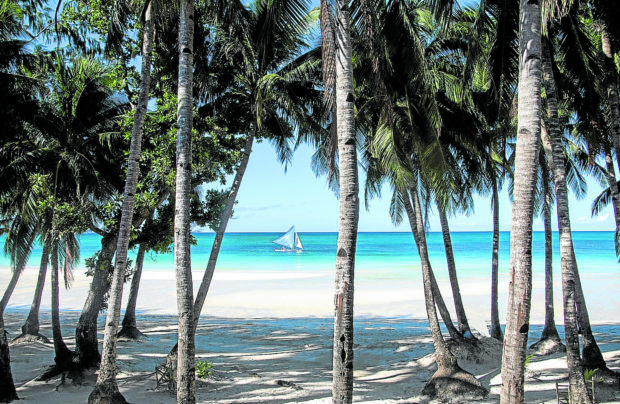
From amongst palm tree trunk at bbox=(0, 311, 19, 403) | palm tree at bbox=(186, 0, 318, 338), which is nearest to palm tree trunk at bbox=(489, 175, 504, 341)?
palm tree at bbox=(186, 0, 318, 338)

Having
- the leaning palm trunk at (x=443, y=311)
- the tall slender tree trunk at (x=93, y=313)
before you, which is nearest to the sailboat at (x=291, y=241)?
the leaning palm trunk at (x=443, y=311)

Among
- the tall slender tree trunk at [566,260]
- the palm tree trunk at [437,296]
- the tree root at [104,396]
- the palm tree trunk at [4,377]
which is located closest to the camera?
the tall slender tree trunk at [566,260]

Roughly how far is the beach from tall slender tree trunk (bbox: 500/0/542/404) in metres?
4.27

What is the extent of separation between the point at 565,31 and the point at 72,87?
10.4 metres

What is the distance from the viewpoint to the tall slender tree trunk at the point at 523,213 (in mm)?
4547

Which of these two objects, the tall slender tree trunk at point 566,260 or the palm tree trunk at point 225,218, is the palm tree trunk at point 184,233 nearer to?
the palm tree trunk at point 225,218

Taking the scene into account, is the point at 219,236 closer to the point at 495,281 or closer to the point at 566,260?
the point at 566,260

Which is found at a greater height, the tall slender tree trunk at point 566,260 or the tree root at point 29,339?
A: the tall slender tree trunk at point 566,260

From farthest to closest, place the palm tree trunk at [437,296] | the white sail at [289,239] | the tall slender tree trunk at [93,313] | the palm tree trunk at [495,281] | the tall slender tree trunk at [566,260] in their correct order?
the white sail at [289,239], the palm tree trunk at [495,281], the palm tree trunk at [437,296], the tall slender tree trunk at [93,313], the tall slender tree trunk at [566,260]

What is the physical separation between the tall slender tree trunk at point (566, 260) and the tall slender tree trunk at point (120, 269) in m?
6.59

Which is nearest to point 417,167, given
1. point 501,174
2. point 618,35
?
point 501,174

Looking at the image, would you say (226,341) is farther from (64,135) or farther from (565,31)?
(565,31)

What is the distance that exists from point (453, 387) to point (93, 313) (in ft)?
25.7

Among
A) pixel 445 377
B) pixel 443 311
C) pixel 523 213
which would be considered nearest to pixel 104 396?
pixel 445 377
